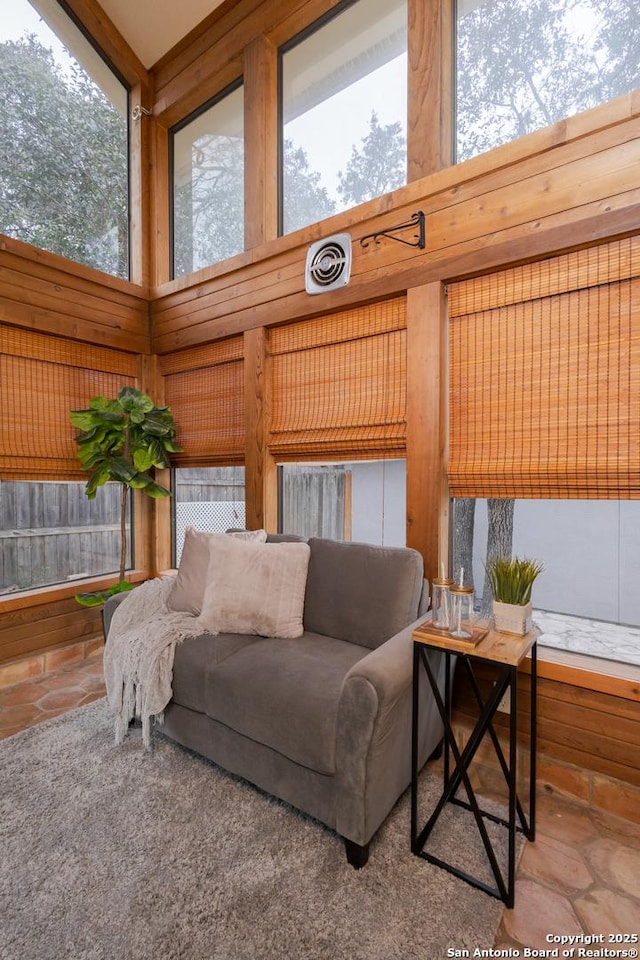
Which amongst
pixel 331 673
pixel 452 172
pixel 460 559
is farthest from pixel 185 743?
pixel 452 172

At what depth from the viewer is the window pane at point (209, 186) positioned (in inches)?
126

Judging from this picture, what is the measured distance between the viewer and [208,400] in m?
3.36

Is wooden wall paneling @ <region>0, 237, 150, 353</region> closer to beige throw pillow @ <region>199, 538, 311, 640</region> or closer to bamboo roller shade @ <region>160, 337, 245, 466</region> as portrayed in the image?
bamboo roller shade @ <region>160, 337, 245, 466</region>

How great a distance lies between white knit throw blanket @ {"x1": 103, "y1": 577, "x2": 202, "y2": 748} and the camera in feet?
6.35

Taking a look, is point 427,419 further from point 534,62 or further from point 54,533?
point 54,533

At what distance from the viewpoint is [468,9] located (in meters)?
2.22

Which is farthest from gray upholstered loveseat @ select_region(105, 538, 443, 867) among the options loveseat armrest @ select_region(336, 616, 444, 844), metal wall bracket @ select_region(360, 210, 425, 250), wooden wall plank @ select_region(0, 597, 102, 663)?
metal wall bracket @ select_region(360, 210, 425, 250)

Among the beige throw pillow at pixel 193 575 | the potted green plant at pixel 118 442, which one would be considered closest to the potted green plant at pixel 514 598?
the beige throw pillow at pixel 193 575

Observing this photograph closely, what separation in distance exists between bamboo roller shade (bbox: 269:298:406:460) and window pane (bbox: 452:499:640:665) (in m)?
0.64

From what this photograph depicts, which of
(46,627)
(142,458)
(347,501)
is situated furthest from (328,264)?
(46,627)

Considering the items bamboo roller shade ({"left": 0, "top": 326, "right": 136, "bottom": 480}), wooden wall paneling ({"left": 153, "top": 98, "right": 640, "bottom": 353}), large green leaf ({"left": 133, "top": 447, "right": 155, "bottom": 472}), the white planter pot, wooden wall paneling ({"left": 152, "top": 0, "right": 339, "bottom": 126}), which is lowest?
the white planter pot

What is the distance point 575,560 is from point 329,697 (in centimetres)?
128

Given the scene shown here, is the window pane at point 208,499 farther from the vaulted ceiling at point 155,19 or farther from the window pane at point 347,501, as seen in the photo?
the vaulted ceiling at point 155,19

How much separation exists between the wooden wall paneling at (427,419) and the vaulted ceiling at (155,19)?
2.86 meters
